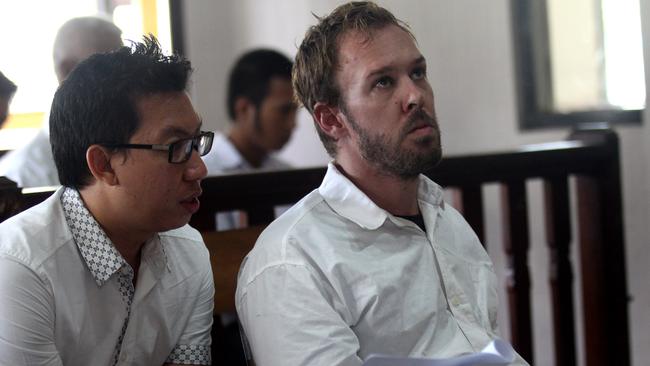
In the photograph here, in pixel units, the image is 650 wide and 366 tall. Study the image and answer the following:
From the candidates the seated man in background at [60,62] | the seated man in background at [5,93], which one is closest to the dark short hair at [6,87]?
the seated man in background at [5,93]

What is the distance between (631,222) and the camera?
3.17 meters

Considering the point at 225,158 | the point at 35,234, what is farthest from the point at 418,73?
the point at 225,158

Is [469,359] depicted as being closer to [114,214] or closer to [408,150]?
[408,150]

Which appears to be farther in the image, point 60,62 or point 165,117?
point 60,62

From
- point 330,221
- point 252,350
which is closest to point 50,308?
point 252,350

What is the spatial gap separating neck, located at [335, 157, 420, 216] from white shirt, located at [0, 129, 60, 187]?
108 centimetres

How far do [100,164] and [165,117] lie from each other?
128mm

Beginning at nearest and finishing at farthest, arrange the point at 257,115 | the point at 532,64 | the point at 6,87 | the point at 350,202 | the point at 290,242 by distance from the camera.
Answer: the point at 290,242 → the point at 350,202 → the point at 6,87 → the point at 257,115 → the point at 532,64

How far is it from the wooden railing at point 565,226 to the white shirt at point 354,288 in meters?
0.62

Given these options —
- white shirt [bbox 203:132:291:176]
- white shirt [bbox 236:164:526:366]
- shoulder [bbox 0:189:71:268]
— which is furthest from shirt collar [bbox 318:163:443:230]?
white shirt [bbox 203:132:291:176]

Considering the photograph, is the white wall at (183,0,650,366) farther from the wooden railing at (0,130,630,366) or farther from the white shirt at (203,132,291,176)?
the white shirt at (203,132,291,176)

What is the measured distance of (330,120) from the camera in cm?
178

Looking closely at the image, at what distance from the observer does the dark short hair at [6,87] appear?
2.28 m

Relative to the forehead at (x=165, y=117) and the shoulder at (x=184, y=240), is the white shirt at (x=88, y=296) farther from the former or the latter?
the forehead at (x=165, y=117)
